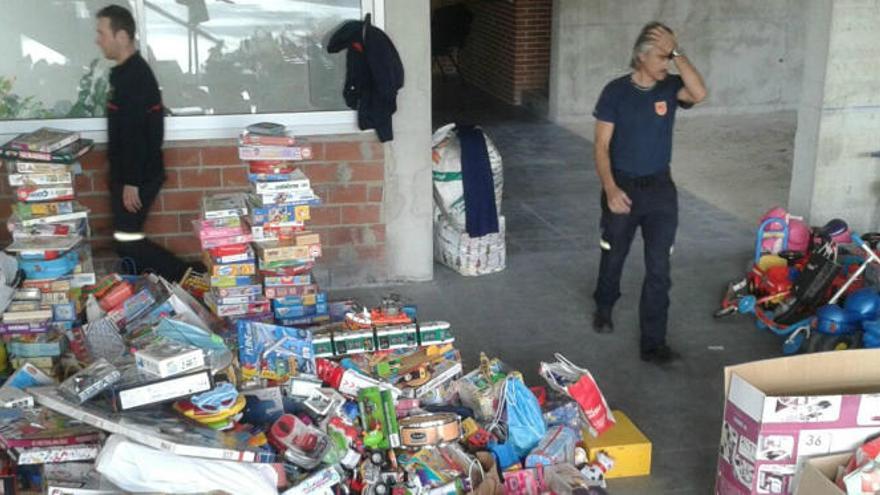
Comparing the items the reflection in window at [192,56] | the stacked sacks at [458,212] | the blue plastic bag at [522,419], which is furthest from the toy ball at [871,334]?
the reflection in window at [192,56]

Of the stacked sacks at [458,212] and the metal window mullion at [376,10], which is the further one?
the stacked sacks at [458,212]

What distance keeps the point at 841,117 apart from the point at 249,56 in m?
4.15

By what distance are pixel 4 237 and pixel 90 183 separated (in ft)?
2.12

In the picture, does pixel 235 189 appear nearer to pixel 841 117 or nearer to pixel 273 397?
pixel 273 397

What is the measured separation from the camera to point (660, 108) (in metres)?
5.45

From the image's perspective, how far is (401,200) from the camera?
689 centimetres

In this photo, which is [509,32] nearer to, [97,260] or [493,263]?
[493,263]

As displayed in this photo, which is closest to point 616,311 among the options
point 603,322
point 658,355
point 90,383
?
point 603,322

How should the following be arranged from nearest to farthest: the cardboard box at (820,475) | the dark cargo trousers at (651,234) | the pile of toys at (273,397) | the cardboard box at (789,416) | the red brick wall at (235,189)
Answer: the cardboard box at (820,475) → the cardboard box at (789,416) → the pile of toys at (273,397) → the dark cargo trousers at (651,234) → the red brick wall at (235,189)

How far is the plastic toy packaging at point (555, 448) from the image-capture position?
430 cm

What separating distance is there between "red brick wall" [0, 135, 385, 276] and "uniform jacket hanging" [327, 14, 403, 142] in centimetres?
23

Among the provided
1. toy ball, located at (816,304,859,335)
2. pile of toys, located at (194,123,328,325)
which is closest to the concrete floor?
toy ball, located at (816,304,859,335)

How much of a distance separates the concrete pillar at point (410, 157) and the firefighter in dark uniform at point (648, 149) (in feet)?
5.08

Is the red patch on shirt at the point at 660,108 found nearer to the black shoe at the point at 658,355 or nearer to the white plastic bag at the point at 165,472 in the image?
the black shoe at the point at 658,355
